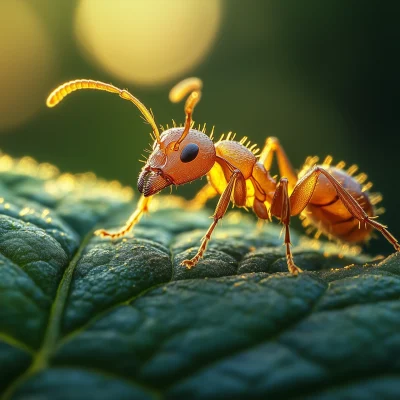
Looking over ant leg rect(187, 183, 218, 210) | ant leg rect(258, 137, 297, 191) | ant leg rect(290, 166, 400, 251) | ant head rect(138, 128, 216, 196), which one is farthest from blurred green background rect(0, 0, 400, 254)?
ant head rect(138, 128, 216, 196)

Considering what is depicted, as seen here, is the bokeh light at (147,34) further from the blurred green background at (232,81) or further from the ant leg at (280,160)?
the ant leg at (280,160)

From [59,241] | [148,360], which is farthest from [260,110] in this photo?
[148,360]

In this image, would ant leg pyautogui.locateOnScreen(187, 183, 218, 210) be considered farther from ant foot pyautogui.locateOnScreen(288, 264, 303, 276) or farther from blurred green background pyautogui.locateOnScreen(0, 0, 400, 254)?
blurred green background pyautogui.locateOnScreen(0, 0, 400, 254)

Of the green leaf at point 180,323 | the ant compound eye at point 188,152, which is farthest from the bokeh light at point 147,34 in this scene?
the green leaf at point 180,323

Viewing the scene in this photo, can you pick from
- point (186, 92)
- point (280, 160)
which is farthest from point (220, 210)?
point (280, 160)

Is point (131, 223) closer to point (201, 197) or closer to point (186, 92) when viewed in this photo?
point (186, 92)

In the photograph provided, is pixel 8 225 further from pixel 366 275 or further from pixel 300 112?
pixel 300 112
